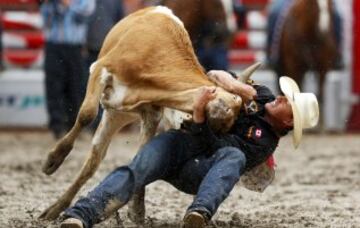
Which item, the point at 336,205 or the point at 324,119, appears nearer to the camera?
the point at 336,205

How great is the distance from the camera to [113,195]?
6004 millimetres

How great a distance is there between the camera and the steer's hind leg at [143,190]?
22.2 feet

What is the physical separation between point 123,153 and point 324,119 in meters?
3.34

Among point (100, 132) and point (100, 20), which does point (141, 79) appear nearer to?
point (100, 132)

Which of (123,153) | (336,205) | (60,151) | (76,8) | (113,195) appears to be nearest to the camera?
(113,195)

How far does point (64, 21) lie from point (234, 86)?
649 cm

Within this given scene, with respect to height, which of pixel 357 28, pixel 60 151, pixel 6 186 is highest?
pixel 60 151

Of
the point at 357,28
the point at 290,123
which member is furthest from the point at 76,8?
the point at 290,123

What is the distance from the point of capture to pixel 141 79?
21.5 ft

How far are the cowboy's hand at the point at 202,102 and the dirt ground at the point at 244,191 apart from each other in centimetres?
91

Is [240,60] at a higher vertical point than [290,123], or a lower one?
lower

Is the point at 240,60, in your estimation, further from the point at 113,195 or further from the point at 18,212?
the point at 113,195

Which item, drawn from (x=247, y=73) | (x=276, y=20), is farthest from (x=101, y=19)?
(x=247, y=73)

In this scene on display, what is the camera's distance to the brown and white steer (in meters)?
6.53
